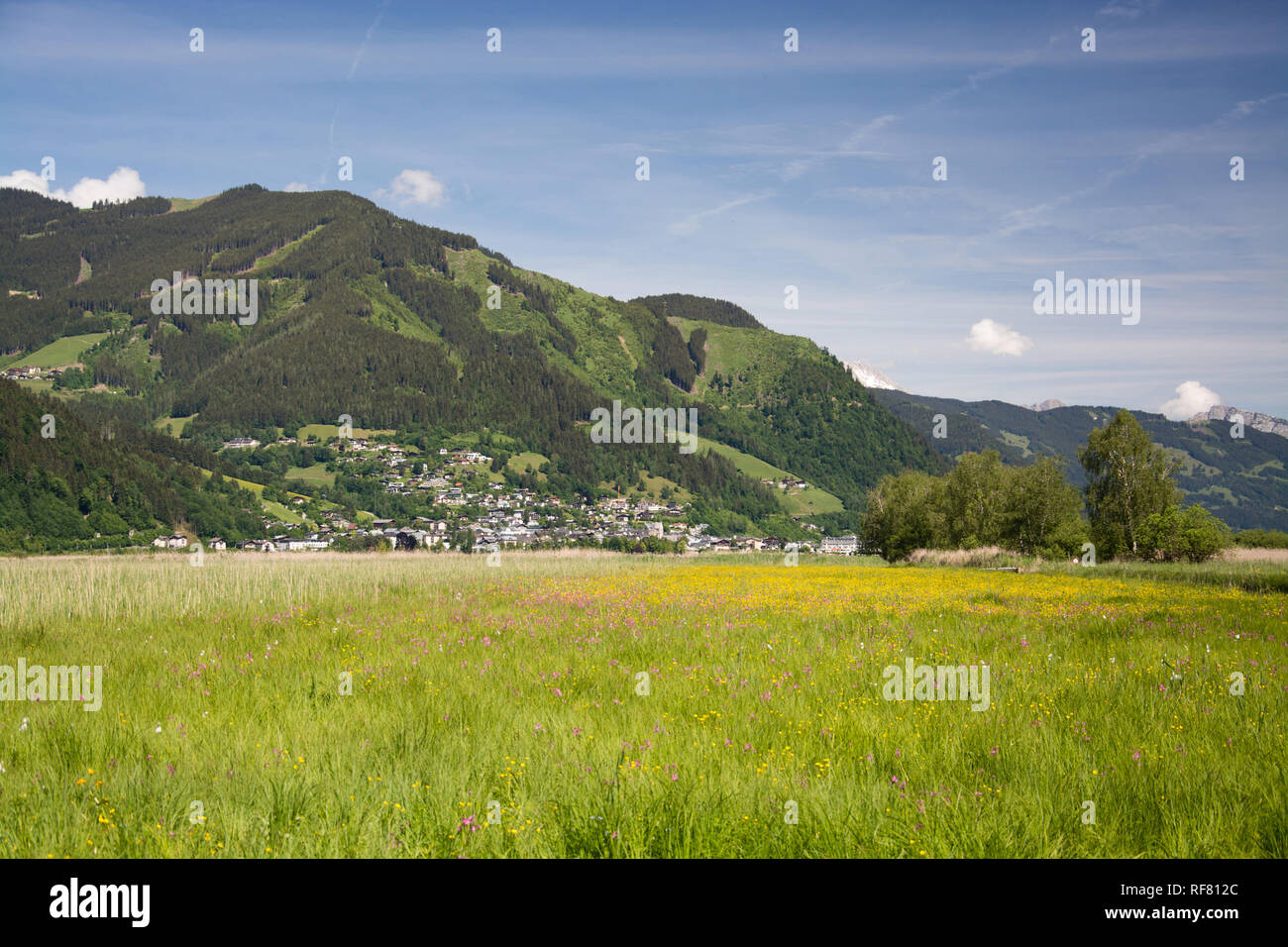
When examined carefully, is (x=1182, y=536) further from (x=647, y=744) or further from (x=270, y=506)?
(x=270, y=506)

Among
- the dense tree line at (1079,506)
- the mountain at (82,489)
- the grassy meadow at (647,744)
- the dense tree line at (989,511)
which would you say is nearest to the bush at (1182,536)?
the dense tree line at (1079,506)

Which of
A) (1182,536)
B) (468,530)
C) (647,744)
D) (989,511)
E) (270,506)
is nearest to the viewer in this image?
(647,744)

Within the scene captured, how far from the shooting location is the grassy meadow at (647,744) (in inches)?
176

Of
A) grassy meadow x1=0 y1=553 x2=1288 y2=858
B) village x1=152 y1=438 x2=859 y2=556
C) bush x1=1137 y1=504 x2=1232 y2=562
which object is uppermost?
grassy meadow x1=0 y1=553 x2=1288 y2=858

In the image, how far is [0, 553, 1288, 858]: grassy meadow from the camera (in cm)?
447

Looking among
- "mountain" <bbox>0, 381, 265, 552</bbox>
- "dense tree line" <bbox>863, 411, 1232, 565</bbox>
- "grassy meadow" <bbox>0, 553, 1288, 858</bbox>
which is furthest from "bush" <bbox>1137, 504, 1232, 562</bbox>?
"mountain" <bbox>0, 381, 265, 552</bbox>

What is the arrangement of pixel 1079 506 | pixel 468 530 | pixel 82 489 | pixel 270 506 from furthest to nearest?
1. pixel 468 530
2. pixel 270 506
3. pixel 82 489
4. pixel 1079 506

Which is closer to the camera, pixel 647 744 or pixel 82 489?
pixel 647 744

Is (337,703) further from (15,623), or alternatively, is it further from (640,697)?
(15,623)

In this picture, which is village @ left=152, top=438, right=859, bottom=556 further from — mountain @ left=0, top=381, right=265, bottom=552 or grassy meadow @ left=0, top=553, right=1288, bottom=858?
grassy meadow @ left=0, top=553, right=1288, bottom=858

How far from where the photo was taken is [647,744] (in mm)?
6215

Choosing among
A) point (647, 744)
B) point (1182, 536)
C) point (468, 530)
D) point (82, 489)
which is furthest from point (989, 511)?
point (82, 489)

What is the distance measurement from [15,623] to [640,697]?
15822 mm
